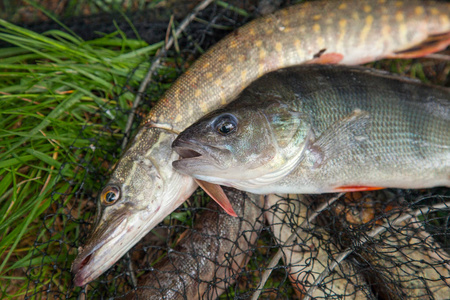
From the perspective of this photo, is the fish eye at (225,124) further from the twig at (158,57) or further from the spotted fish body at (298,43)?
the twig at (158,57)

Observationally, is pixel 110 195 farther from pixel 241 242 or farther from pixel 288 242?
pixel 288 242

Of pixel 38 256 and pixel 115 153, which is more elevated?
pixel 115 153

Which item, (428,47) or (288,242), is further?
(428,47)

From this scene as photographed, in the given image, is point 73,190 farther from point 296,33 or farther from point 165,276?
point 296,33

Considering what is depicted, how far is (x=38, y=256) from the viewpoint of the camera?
3.08m

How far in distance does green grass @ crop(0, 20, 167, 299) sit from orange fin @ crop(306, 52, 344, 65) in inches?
64.6

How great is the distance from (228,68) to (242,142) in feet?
3.01

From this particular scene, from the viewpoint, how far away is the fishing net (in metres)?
2.75

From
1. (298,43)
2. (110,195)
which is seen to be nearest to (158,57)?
(298,43)

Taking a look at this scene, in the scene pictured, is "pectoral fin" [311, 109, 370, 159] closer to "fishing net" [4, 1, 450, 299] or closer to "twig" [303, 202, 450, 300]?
"fishing net" [4, 1, 450, 299]

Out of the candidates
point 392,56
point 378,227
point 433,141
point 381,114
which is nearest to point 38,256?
point 378,227

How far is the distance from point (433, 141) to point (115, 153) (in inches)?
108

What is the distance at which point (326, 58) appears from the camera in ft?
10.3

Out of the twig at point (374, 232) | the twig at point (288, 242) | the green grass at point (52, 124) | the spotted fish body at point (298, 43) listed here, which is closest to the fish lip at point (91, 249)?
the green grass at point (52, 124)
